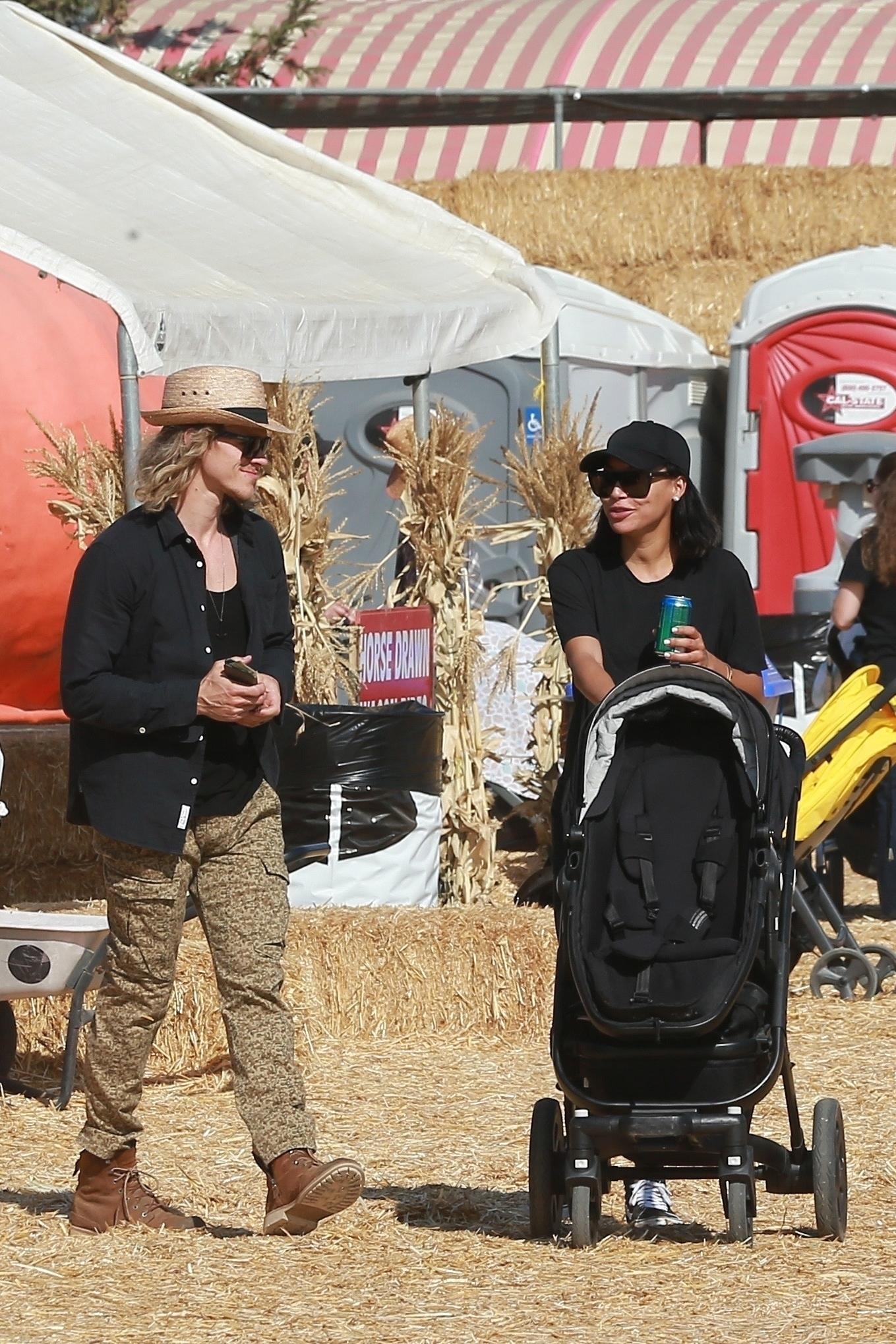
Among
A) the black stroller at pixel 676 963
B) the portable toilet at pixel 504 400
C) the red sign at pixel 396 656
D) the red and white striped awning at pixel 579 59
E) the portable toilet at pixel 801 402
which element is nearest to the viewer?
the black stroller at pixel 676 963

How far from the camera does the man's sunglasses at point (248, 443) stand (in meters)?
4.93

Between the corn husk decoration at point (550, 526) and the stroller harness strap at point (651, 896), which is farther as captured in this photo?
the corn husk decoration at point (550, 526)

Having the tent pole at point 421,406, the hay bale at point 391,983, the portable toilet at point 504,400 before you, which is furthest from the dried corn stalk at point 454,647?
the portable toilet at point 504,400

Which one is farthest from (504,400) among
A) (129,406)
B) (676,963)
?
(676,963)

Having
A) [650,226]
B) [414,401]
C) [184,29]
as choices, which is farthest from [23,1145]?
[184,29]

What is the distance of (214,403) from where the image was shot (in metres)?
4.93

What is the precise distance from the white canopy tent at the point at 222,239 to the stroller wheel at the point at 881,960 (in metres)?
2.61

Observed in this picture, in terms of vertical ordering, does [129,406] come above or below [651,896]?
above

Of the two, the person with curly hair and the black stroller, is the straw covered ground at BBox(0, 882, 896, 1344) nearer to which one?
the black stroller

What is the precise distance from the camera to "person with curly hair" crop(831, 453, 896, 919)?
885cm

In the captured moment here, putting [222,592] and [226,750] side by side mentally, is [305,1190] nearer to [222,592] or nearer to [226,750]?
[226,750]

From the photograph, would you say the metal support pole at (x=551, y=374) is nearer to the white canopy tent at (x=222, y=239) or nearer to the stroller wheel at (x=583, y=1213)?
the white canopy tent at (x=222, y=239)

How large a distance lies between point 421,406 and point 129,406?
7.23ft

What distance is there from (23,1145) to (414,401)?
4.02 metres
